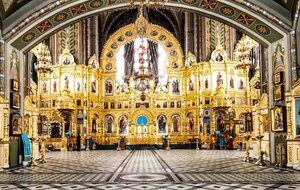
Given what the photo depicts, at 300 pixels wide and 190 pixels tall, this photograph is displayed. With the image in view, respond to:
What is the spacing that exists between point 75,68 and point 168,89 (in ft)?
25.6

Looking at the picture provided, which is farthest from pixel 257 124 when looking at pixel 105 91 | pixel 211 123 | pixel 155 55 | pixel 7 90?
pixel 155 55

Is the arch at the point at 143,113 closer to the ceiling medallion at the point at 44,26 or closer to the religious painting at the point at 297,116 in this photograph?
the ceiling medallion at the point at 44,26

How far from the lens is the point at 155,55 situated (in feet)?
125

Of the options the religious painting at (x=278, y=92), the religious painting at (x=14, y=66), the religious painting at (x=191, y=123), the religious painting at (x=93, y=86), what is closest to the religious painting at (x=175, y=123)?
the religious painting at (x=191, y=123)

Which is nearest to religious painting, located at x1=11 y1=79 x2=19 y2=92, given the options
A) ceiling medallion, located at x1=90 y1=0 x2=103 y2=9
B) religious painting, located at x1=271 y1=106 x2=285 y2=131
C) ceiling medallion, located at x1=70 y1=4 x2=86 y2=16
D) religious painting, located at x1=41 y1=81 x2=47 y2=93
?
ceiling medallion, located at x1=70 y1=4 x2=86 y2=16

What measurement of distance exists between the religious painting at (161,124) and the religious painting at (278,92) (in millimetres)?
19624

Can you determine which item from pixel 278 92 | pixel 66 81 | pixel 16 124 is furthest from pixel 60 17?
pixel 66 81

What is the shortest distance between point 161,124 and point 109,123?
4.34 metres

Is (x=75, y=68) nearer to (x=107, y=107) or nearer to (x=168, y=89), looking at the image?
(x=107, y=107)

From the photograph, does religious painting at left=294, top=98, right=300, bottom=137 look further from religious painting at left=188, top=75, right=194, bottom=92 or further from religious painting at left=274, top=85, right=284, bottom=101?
religious painting at left=188, top=75, right=194, bottom=92

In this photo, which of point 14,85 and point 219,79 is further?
→ point 219,79

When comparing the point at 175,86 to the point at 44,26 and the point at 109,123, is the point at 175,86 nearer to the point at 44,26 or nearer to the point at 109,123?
the point at 109,123

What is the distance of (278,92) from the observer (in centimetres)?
1425

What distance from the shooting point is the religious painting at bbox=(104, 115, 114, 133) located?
3412cm
